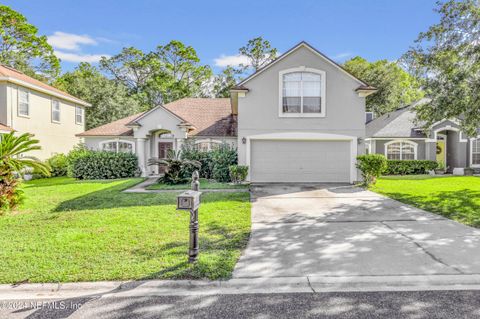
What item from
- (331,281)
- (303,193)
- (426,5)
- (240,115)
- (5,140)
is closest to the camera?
(331,281)

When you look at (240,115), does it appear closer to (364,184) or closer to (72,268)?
(364,184)

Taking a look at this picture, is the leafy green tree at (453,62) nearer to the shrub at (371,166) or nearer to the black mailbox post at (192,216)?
the shrub at (371,166)

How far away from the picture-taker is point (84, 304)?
362cm

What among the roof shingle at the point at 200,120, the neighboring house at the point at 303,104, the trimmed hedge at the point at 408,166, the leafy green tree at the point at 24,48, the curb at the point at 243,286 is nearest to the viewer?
the curb at the point at 243,286

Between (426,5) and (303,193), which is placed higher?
(426,5)

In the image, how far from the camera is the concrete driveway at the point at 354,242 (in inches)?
180

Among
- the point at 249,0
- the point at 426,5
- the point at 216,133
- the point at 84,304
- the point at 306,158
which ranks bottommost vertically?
the point at 84,304

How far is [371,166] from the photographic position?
13.3 meters

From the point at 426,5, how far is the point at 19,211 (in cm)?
1790

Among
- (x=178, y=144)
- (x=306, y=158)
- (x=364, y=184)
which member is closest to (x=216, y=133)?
(x=178, y=144)

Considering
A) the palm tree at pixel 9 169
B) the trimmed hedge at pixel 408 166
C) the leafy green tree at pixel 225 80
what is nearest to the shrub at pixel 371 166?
the trimmed hedge at pixel 408 166

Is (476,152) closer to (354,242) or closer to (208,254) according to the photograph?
(354,242)

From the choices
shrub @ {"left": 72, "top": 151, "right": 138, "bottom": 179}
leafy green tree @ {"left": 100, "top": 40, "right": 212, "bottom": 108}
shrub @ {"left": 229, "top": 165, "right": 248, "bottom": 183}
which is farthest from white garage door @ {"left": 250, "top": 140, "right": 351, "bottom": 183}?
leafy green tree @ {"left": 100, "top": 40, "right": 212, "bottom": 108}

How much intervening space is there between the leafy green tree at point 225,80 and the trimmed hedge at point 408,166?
2183 centimetres
